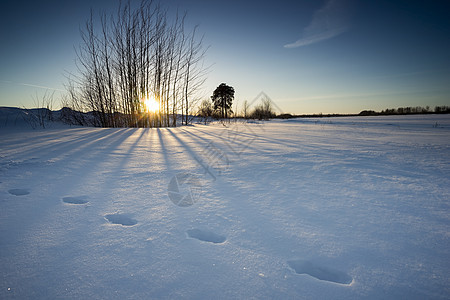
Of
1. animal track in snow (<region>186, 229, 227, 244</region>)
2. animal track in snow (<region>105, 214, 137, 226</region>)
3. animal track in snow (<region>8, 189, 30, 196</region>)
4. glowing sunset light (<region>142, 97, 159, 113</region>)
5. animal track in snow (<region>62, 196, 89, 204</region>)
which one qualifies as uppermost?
glowing sunset light (<region>142, 97, 159, 113</region>)

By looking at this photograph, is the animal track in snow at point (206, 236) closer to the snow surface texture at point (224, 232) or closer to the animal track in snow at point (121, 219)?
the snow surface texture at point (224, 232)

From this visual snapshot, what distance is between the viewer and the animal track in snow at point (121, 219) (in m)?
0.89

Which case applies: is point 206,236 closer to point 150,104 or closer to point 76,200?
point 76,200

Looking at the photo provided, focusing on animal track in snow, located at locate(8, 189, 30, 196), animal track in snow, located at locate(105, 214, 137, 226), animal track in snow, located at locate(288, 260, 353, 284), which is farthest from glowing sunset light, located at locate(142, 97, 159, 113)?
animal track in snow, located at locate(288, 260, 353, 284)

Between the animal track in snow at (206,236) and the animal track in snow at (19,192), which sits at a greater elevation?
the animal track in snow at (19,192)

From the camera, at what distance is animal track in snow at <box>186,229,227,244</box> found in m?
0.80

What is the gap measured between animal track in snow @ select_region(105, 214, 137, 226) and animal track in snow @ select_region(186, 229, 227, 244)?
0.92ft

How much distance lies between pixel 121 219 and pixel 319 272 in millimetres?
868

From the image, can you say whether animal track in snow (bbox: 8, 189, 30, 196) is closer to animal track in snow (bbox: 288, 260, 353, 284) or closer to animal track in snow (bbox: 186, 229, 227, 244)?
animal track in snow (bbox: 186, 229, 227, 244)

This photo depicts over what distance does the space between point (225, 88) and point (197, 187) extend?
77.4ft

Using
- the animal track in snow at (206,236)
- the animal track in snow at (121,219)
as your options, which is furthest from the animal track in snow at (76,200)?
the animal track in snow at (206,236)

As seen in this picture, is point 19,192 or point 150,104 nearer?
point 19,192

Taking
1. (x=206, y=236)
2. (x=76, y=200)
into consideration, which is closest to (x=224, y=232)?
(x=206, y=236)

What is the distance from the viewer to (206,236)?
0.82 meters
